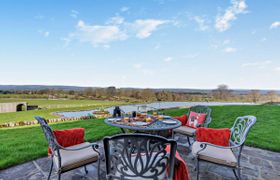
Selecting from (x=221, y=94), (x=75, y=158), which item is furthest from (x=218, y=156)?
(x=221, y=94)

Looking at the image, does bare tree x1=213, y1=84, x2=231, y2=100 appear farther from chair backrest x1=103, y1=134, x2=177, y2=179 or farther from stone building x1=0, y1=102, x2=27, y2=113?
stone building x1=0, y1=102, x2=27, y2=113

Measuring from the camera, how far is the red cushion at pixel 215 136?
2.33 meters

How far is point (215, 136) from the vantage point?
238 cm

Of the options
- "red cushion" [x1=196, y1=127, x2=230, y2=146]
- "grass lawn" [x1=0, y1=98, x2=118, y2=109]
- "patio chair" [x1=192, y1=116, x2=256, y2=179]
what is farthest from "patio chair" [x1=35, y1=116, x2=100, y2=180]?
"grass lawn" [x1=0, y1=98, x2=118, y2=109]

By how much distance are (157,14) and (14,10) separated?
597cm

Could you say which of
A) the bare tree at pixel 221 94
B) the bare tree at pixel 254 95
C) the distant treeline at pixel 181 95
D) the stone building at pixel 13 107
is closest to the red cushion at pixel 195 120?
the distant treeline at pixel 181 95

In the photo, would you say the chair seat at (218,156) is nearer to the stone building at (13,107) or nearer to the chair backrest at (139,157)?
the chair backrest at (139,157)

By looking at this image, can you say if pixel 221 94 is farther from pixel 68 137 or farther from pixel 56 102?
pixel 56 102

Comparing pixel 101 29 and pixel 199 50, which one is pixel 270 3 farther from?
pixel 101 29

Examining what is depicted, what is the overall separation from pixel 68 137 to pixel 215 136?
7.40 feet

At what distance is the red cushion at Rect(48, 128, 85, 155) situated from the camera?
83.0 inches

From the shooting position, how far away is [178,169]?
1.30 m

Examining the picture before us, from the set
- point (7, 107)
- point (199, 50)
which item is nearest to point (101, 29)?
point (199, 50)

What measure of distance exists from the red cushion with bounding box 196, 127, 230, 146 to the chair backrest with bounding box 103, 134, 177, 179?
149cm
